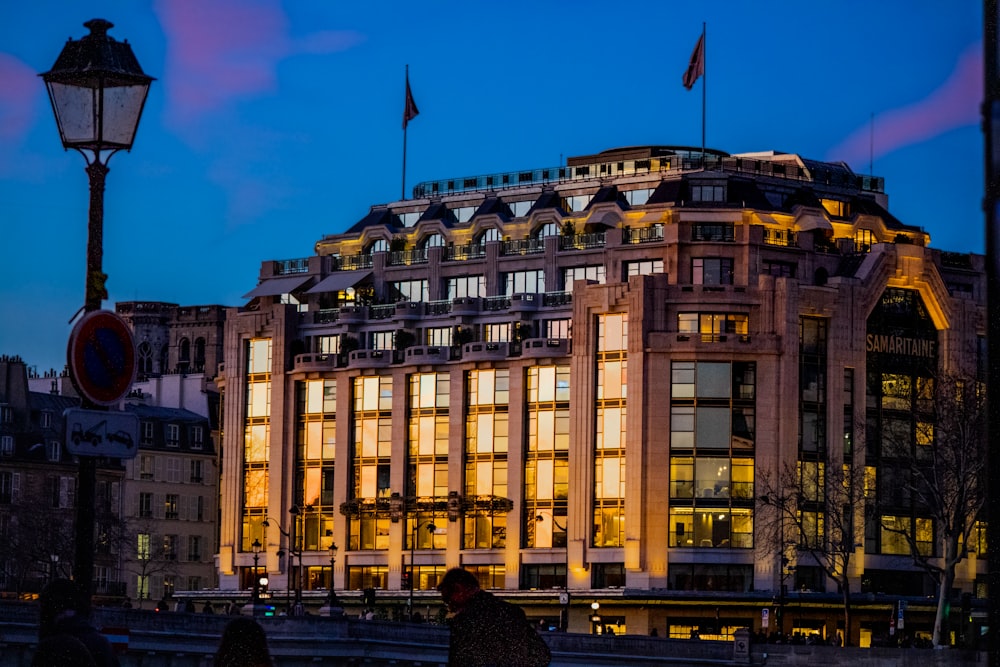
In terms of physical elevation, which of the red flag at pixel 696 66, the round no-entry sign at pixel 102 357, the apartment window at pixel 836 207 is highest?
the red flag at pixel 696 66

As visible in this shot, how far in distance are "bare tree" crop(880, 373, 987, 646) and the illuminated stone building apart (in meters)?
0.90

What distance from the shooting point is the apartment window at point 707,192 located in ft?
460

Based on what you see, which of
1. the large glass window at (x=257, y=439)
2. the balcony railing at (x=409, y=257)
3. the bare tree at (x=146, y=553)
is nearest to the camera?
the large glass window at (x=257, y=439)

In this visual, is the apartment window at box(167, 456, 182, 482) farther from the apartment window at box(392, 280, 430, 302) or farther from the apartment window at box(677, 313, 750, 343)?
the apartment window at box(677, 313, 750, 343)

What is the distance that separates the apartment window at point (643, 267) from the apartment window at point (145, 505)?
129 ft

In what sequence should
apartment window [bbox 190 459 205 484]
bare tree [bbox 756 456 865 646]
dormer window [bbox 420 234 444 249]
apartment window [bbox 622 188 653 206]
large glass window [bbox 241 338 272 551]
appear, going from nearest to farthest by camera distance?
bare tree [bbox 756 456 865 646], apartment window [bbox 622 188 653 206], large glass window [bbox 241 338 272 551], dormer window [bbox 420 234 444 249], apartment window [bbox 190 459 205 484]

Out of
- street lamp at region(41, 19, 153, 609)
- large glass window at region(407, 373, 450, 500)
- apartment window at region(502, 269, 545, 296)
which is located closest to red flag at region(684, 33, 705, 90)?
apartment window at region(502, 269, 545, 296)

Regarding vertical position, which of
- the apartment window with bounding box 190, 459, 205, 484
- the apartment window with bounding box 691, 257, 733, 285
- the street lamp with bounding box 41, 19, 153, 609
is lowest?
the street lamp with bounding box 41, 19, 153, 609

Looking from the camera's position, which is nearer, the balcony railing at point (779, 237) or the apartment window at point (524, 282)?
the balcony railing at point (779, 237)

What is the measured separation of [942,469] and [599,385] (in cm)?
2032

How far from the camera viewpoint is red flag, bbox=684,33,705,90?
14012 cm

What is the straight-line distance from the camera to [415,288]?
494 ft

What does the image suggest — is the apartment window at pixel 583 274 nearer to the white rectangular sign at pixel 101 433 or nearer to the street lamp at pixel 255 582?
the street lamp at pixel 255 582

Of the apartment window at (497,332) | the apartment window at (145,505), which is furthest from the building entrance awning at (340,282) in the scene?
the apartment window at (145,505)
